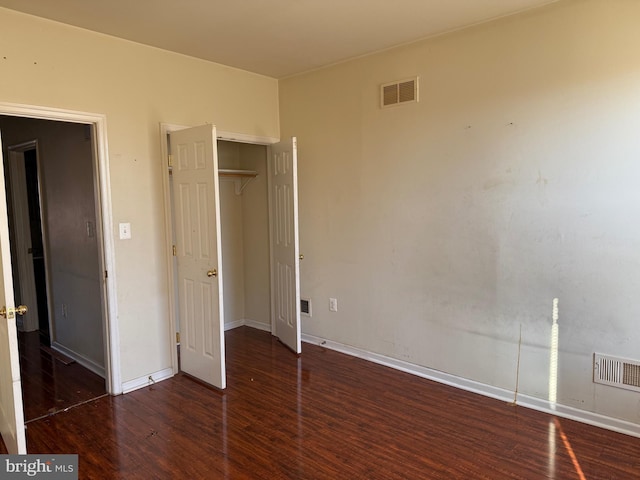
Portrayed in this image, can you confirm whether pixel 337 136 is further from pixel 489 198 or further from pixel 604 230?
pixel 604 230

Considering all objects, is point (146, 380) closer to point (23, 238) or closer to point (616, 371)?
point (23, 238)

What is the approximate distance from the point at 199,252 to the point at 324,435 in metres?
1.63

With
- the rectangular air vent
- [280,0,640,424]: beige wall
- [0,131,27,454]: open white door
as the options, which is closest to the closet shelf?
[280,0,640,424]: beige wall

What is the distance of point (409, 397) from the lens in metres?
3.23

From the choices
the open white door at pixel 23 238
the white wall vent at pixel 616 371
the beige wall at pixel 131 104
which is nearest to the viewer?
the white wall vent at pixel 616 371

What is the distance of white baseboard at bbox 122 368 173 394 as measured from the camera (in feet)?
11.0

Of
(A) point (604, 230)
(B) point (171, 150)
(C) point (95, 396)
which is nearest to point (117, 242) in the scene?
(B) point (171, 150)

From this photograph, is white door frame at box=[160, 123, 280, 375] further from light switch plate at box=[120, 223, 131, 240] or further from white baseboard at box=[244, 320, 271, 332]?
white baseboard at box=[244, 320, 271, 332]

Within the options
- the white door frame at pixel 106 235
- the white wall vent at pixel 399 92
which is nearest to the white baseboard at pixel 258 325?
the white door frame at pixel 106 235

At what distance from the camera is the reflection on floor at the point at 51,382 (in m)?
3.16

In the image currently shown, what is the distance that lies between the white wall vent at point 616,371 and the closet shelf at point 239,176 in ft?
11.3

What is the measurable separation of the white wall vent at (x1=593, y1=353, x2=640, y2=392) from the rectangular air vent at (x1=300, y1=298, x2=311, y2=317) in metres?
2.46

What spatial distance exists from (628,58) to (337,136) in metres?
2.16

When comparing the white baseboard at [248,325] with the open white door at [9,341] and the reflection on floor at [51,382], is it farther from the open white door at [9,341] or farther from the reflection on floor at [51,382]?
the open white door at [9,341]
